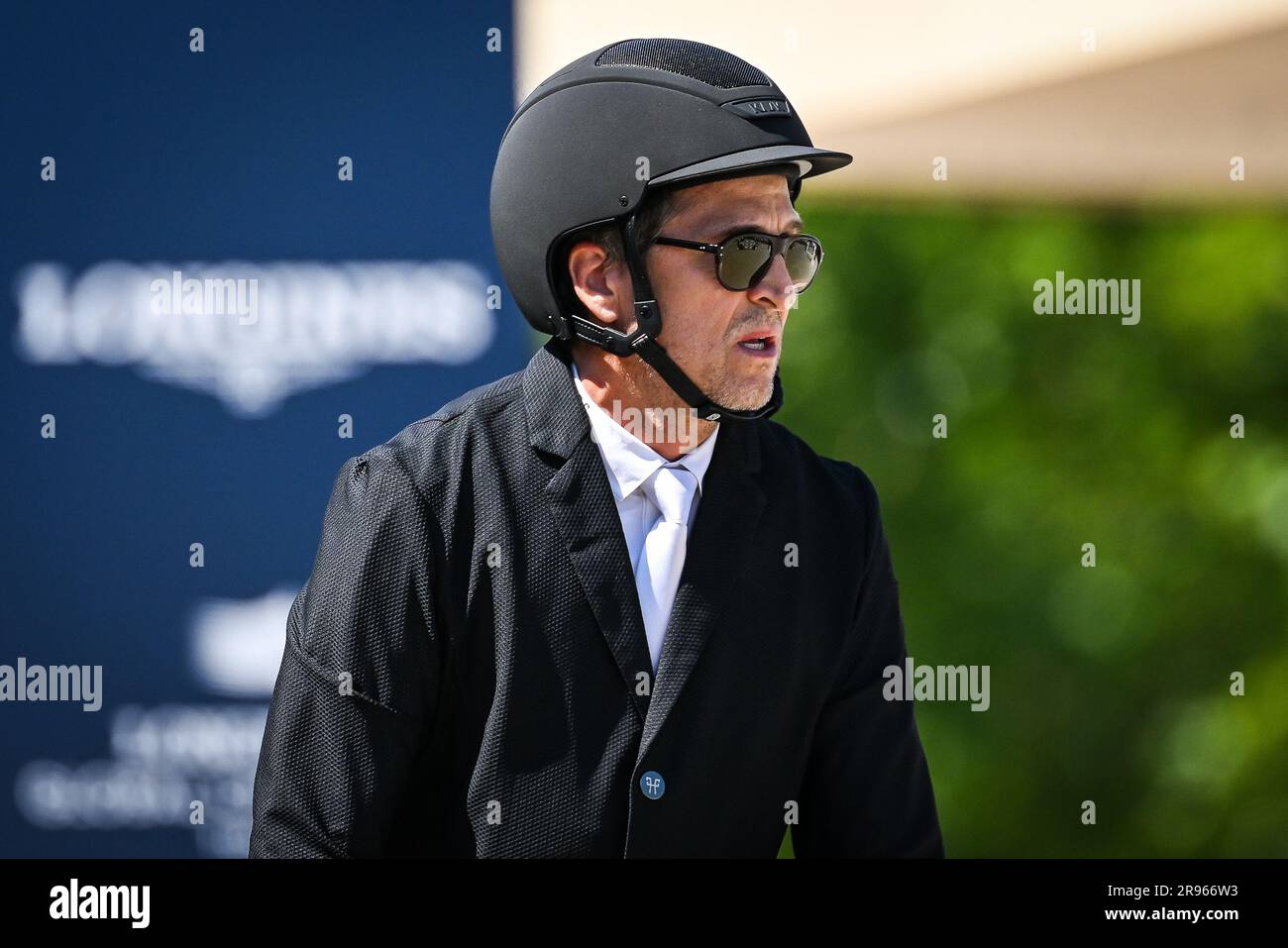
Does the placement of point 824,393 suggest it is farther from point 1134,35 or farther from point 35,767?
point 35,767

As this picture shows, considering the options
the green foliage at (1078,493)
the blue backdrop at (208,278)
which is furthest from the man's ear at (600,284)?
the green foliage at (1078,493)

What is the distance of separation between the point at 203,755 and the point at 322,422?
990 millimetres

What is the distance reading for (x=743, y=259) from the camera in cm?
235

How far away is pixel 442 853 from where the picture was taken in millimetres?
2189

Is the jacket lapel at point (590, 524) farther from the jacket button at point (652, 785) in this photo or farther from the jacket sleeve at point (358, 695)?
the jacket sleeve at point (358, 695)

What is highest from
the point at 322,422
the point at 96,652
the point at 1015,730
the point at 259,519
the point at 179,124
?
the point at 179,124

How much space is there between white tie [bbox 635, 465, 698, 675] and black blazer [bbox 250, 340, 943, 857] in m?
0.03

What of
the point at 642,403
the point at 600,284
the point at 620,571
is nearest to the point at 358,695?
the point at 620,571

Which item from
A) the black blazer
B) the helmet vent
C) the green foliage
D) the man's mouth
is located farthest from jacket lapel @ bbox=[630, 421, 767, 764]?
the green foliage

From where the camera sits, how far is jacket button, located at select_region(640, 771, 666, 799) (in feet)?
7.13

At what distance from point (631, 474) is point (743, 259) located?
0.39 m

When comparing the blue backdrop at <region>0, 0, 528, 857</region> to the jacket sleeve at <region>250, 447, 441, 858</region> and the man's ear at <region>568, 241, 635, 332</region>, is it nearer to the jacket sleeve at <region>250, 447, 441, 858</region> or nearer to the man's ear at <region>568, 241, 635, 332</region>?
the man's ear at <region>568, 241, 635, 332</region>
